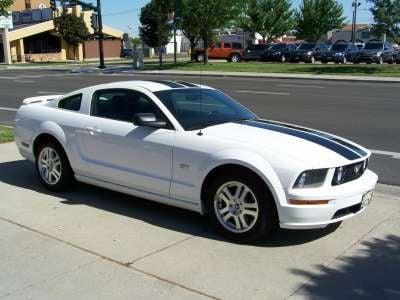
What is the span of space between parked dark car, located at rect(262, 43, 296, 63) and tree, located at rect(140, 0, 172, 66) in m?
8.63

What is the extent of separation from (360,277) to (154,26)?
51.0 metres

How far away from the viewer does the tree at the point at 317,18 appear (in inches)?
2442

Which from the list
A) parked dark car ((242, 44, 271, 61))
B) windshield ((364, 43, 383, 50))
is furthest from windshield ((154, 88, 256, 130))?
parked dark car ((242, 44, 271, 61))

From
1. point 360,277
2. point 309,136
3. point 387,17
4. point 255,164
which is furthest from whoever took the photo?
point 387,17

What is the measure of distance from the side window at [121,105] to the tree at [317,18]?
5878 cm

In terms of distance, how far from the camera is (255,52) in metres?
49.4

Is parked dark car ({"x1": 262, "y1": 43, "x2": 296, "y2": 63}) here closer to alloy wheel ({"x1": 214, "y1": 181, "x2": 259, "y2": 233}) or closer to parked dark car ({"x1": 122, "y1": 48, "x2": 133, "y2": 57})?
parked dark car ({"x1": 122, "y1": 48, "x2": 133, "y2": 57})

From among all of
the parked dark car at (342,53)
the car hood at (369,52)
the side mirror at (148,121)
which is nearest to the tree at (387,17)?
the car hood at (369,52)

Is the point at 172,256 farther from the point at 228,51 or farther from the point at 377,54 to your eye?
the point at 228,51

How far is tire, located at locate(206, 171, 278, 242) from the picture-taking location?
4789 millimetres

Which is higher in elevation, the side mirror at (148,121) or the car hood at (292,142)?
the side mirror at (148,121)

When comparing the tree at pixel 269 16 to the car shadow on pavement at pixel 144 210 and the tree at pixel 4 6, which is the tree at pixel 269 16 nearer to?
the tree at pixel 4 6

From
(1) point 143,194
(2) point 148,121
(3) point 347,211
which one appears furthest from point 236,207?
(2) point 148,121

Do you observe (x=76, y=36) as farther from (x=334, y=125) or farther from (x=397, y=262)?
(x=397, y=262)
